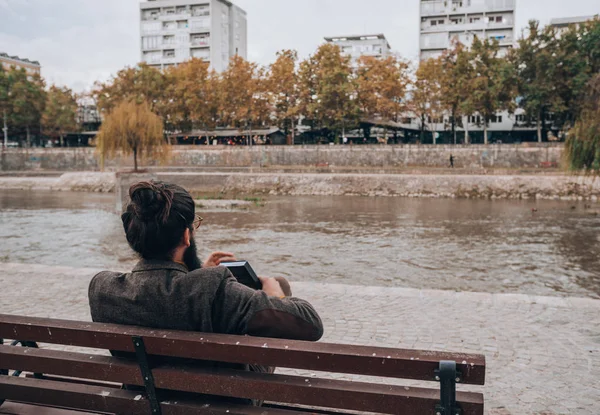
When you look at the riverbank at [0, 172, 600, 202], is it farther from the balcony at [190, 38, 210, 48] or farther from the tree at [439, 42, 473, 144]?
the balcony at [190, 38, 210, 48]

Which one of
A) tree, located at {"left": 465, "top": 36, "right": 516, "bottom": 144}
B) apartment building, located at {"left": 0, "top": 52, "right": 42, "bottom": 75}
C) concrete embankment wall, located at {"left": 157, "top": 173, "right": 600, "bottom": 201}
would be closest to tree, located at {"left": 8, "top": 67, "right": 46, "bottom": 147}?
apartment building, located at {"left": 0, "top": 52, "right": 42, "bottom": 75}

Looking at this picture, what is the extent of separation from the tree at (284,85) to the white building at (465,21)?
2370 cm

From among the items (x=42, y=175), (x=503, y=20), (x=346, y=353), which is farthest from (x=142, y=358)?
(x=503, y=20)

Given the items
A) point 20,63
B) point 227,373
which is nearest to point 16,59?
point 20,63

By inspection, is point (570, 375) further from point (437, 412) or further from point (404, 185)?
point (404, 185)

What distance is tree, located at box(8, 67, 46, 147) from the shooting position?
66.0m

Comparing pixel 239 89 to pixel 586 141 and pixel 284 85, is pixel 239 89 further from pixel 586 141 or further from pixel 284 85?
pixel 586 141

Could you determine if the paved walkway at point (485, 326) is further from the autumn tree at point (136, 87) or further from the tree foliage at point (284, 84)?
the autumn tree at point (136, 87)

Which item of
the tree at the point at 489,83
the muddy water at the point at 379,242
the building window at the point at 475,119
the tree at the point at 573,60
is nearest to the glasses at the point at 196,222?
the muddy water at the point at 379,242

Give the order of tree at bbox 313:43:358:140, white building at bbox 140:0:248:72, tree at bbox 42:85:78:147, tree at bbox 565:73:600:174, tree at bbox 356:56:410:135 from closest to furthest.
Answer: tree at bbox 565:73:600:174 < tree at bbox 313:43:358:140 < tree at bbox 356:56:410:135 < tree at bbox 42:85:78:147 < white building at bbox 140:0:248:72

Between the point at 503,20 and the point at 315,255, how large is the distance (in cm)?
7043

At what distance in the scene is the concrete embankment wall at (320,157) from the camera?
48.0 meters

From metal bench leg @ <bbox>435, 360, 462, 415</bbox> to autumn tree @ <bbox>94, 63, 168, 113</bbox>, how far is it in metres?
63.7

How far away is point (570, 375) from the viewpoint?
5039 millimetres
